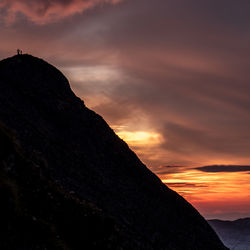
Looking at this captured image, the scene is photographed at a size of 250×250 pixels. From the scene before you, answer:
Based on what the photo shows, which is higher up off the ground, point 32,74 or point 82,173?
point 32,74

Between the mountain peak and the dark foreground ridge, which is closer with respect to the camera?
the dark foreground ridge

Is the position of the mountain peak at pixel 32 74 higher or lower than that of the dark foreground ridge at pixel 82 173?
higher

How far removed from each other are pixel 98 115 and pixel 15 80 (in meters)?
28.7

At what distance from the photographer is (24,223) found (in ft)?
104

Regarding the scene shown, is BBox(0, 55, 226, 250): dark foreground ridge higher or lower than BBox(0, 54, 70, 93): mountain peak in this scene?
lower

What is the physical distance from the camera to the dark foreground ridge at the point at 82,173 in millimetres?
39688

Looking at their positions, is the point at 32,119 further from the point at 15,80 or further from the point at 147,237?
the point at 147,237

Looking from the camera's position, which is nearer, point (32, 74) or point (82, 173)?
point (82, 173)

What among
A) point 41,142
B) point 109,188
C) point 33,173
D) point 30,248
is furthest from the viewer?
point 109,188

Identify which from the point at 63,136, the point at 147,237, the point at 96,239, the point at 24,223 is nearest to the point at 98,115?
the point at 63,136

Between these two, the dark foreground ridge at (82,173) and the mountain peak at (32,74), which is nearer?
the dark foreground ridge at (82,173)

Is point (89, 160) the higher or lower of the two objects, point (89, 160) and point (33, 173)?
the higher

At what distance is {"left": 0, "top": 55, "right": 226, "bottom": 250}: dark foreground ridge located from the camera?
1563 inches

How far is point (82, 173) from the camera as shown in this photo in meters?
92.0
